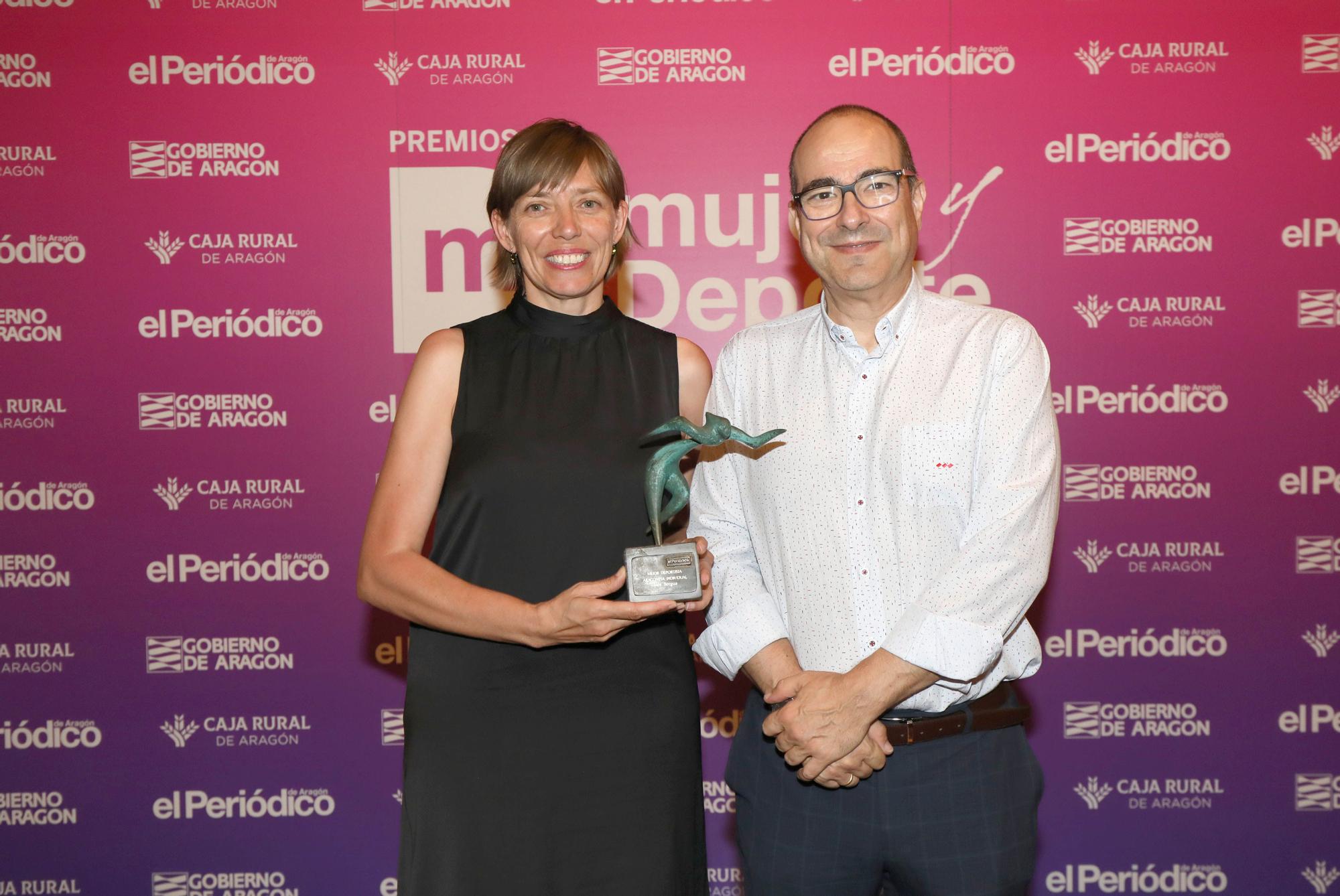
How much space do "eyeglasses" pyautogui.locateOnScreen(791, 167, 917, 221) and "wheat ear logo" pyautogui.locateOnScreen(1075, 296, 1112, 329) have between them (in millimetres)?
1690

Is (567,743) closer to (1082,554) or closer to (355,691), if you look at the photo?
(355,691)

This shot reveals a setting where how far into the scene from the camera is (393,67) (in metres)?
3.22

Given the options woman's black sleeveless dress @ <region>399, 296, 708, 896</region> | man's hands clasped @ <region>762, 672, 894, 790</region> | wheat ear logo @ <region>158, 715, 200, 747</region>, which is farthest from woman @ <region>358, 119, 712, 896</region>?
wheat ear logo @ <region>158, 715, 200, 747</region>

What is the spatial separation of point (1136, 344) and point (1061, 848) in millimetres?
1710

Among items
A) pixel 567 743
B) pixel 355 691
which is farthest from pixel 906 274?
pixel 355 691

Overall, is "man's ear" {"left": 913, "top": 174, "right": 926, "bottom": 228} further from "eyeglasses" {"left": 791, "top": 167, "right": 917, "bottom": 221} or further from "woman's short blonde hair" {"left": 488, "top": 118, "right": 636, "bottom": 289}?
"woman's short blonde hair" {"left": 488, "top": 118, "right": 636, "bottom": 289}

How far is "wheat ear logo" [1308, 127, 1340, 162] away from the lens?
320 cm

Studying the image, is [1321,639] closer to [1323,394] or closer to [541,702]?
[1323,394]

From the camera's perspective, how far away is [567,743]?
6.18 feet

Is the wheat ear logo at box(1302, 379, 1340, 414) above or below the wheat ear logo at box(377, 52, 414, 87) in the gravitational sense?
below

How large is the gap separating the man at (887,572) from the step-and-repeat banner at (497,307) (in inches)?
57.8

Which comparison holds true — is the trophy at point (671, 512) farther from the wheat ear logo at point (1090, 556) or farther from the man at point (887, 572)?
the wheat ear logo at point (1090, 556)

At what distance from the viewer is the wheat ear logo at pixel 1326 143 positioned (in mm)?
3203

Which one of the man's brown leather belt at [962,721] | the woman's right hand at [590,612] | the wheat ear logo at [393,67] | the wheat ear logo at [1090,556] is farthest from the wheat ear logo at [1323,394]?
the wheat ear logo at [393,67]
